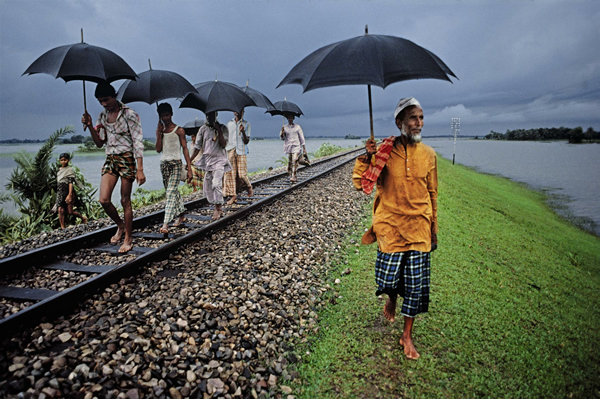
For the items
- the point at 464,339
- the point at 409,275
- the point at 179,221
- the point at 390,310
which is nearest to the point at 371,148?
the point at 409,275

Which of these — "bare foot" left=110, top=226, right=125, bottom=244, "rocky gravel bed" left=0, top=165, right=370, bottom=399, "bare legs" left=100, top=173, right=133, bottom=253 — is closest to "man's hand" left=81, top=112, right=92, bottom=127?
"bare legs" left=100, top=173, right=133, bottom=253

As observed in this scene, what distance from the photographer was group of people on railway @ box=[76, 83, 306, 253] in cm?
477

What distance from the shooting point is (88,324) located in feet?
10.1

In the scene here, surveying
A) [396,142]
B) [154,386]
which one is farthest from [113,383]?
[396,142]

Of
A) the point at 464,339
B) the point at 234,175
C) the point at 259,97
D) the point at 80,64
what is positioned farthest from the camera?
the point at 259,97

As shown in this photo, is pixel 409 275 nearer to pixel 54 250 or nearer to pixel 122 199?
pixel 122 199

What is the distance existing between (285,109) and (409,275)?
9.44 metres

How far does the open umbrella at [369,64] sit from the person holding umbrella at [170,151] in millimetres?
3401

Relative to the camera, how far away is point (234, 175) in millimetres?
8305

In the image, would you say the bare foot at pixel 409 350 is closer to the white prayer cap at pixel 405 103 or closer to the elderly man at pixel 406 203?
the elderly man at pixel 406 203

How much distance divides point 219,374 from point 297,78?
8.89 feet

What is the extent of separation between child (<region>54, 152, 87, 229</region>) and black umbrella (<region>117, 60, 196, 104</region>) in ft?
8.54

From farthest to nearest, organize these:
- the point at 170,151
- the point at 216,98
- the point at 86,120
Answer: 1. the point at 216,98
2. the point at 170,151
3. the point at 86,120

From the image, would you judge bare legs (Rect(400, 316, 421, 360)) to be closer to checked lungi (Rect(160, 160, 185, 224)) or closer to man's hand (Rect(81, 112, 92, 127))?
checked lungi (Rect(160, 160, 185, 224))
